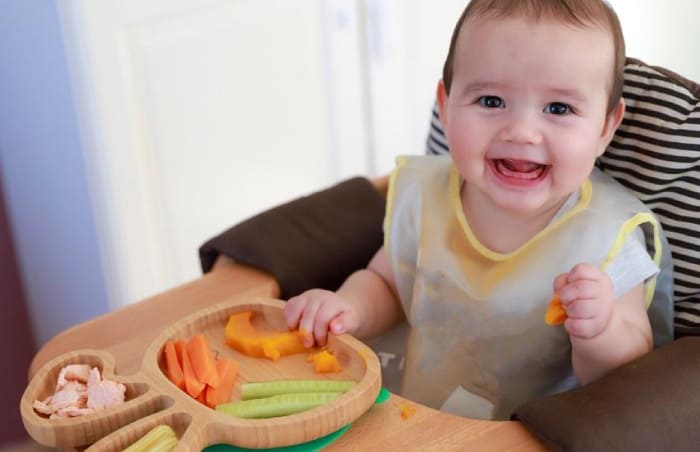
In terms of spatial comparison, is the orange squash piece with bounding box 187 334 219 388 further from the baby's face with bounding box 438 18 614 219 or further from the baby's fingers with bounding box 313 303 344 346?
the baby's face with bounding box 438 18 614 219

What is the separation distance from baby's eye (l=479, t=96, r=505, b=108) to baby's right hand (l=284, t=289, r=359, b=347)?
21 cm

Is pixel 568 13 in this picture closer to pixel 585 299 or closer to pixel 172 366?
pixel 585 299

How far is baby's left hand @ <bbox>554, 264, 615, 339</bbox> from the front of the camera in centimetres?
71

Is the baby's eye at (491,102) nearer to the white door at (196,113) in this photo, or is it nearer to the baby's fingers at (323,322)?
the baby's fingers at (323,322)

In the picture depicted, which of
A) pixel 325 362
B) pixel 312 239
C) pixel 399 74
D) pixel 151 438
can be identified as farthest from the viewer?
pixel 399 74

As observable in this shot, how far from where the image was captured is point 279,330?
814mm

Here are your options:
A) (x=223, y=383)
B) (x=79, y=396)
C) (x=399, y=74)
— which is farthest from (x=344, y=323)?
(x=399, y=74)

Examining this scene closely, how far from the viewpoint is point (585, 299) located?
71 centimetres

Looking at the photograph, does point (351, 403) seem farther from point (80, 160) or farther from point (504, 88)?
point (80, 160)

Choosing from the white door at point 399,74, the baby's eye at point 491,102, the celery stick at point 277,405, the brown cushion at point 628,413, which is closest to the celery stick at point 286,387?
the celery stick at point 277,405

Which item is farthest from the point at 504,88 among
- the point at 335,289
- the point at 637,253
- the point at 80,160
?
the point at 80,160

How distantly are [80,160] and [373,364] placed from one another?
93 cm

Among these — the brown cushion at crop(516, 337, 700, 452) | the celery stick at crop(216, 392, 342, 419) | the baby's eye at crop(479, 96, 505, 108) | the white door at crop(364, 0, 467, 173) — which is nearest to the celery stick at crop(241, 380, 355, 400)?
the celery stick at crop(216, 392, 342, 419)

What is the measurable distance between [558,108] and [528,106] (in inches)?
1.1
